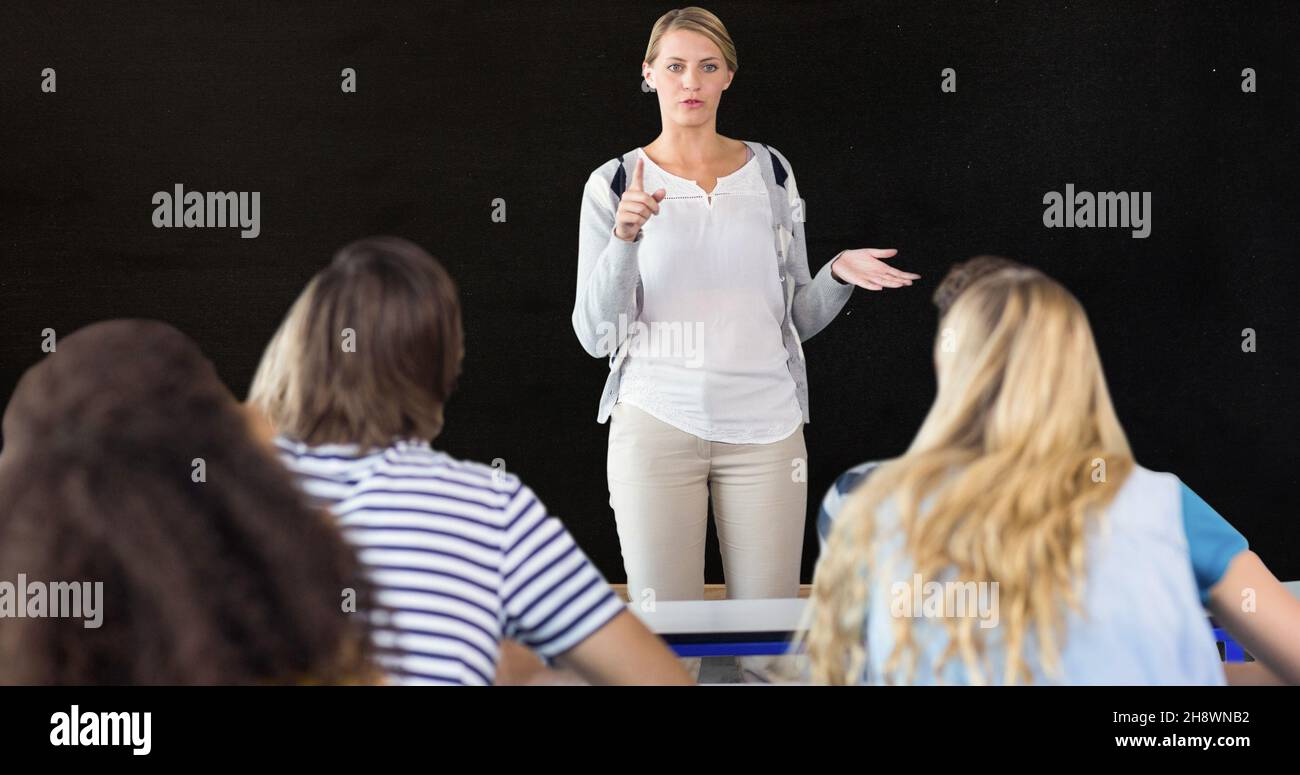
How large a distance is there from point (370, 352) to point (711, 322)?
43.1 inches

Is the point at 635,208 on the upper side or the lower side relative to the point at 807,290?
upper

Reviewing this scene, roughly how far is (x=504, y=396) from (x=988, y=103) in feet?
6.28

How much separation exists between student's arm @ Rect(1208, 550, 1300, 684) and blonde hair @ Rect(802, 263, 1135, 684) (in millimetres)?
235

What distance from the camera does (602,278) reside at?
91.1 inches

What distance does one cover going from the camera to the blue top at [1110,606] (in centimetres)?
132

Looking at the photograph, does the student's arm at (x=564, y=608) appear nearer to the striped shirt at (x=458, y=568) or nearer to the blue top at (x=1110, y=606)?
the striped shirt at (x=458, y=568)

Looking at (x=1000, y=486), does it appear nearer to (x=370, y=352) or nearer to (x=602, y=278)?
(x=370, y=352)
